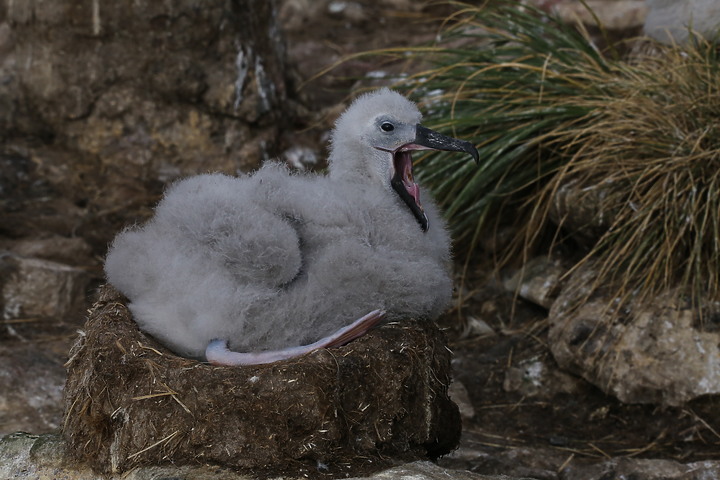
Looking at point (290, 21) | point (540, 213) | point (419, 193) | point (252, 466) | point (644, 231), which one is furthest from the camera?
point (290, 21)

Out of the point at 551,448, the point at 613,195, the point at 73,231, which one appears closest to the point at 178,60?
the point at 73,231

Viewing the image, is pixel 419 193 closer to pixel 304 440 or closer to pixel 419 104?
pixel 304 440

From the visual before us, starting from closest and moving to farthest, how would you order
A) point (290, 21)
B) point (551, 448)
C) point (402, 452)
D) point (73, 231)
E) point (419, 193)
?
1. point (402, 452)
2. point (419, 193)
3. point (551, 448)
4. point (73, 231)
5. point (290, 21)

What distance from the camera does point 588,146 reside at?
5918mm

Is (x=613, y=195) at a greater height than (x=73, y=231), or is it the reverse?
(x=613, y=195)

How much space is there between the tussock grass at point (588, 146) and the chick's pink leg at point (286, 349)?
2.18m

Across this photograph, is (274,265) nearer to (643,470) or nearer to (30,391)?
(643,470)

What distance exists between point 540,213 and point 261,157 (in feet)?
7.03

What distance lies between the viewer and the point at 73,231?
699 centimetres

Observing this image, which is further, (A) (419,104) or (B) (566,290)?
(A) (419,104)

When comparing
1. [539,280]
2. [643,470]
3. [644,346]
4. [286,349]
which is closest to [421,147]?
[286,349]

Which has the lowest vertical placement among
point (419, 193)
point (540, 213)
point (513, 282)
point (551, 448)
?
point (551, 448)

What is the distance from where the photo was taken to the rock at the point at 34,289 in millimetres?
6195

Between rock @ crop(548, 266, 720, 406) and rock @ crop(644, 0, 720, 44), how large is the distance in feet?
5.63
